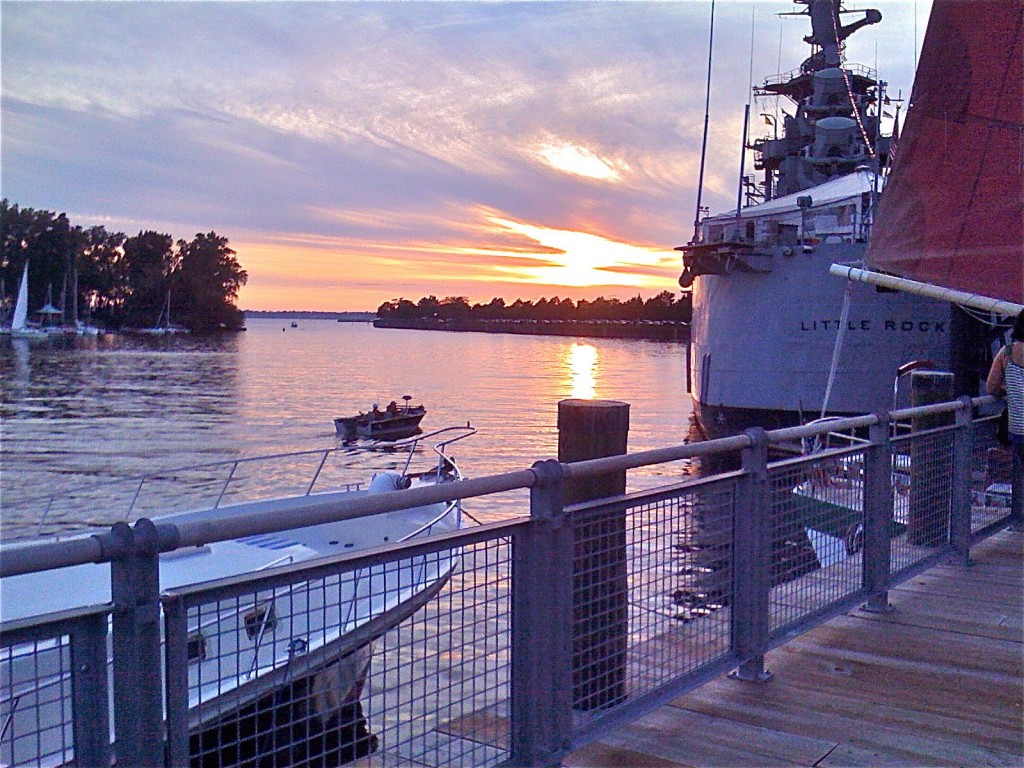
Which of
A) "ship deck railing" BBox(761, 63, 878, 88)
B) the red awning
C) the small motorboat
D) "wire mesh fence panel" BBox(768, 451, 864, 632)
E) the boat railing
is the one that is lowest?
the boat railing

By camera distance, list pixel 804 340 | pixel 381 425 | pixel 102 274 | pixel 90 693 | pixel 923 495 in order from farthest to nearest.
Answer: pixel 102 274 < pixel 381 425 < pixel 804 340 < pixel 923 495 < pixel 90 693

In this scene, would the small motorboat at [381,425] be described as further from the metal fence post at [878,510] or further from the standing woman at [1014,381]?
the metal fence post at [878,510]

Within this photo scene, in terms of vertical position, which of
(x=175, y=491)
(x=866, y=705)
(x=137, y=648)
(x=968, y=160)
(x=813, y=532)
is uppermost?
(x=968, y=160)

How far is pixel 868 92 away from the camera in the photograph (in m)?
47.8

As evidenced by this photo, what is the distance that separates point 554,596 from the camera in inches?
155

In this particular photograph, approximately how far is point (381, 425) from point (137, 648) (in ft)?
122

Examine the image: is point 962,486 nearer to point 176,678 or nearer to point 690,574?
point 690,574

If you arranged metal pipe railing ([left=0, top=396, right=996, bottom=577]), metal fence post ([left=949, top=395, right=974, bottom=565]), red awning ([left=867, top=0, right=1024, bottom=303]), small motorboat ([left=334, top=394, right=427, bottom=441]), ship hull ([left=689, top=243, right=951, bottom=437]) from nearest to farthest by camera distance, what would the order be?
metal pipe railing ([left=0, top=396, right=996, bottom=577]), metal fence post ([left=949, top=395, right=974, bottom=565]), red awning ([left=867, top=0, right=1024, bottom=303]), ship hull ([left=689, top=243, right=951, bottom=437]), small motorboat ([left=334, top=394, right=427, bottom=441])

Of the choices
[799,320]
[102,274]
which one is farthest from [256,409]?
[102,274]

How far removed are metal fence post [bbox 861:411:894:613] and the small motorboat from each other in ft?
110

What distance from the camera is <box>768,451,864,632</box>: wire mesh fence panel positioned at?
548cm

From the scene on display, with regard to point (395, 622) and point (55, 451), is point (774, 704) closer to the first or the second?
point (395, 622)

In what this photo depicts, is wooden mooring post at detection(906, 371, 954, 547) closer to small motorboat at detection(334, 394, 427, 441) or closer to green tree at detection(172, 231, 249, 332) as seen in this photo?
small motorboat at detection(334, 394, 427, 441)

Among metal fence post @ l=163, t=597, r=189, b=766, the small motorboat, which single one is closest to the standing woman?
metal fence post @ l=163, t=597, r=189, b=766
